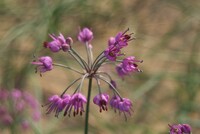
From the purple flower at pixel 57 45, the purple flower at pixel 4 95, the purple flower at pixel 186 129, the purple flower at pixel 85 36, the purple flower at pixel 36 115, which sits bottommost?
the purple flower at pixel 186 129

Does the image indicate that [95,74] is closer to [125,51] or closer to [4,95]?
[4,95]

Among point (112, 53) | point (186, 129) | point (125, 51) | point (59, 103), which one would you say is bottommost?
point (186, 129)

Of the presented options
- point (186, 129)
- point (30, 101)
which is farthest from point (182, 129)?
point (30, 101)

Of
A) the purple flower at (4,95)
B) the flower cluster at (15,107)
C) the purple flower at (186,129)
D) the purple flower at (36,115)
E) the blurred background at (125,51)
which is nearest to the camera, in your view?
the purple flower at (186,129)

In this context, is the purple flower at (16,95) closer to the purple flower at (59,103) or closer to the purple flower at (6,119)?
the purple flower at (6,119)

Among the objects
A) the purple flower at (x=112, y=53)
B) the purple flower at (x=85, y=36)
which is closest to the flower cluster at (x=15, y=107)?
the purple flower at (x=85, y=36)

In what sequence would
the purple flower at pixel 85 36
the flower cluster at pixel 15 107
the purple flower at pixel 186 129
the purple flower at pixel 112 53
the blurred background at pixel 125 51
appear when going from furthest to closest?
the blurred background at pixel 125 51 → the flower cluster at pixel 15 107 → the purple flower at pixel 85 36 → the purple flower at pixel 112 53 → the purple flower at pixel 186 129

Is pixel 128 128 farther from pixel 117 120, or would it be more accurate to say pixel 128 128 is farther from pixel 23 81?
pixel 23 81
